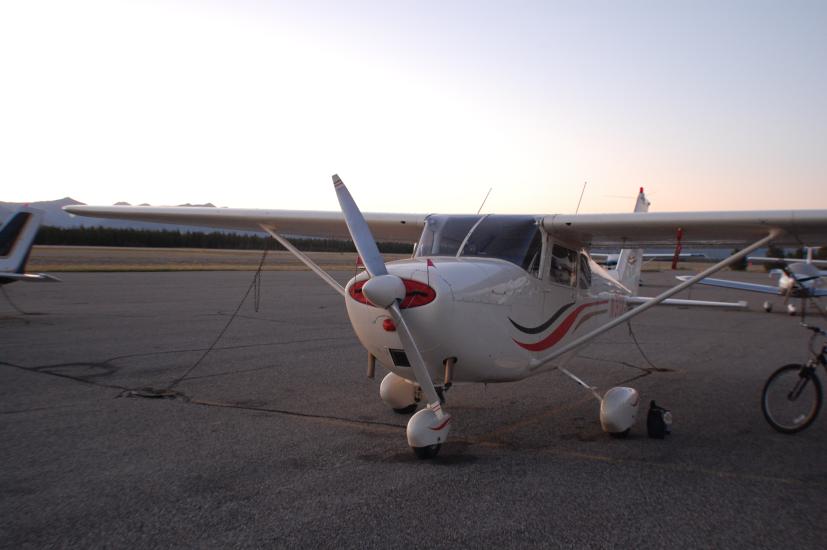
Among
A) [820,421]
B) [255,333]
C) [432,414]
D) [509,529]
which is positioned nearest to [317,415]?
[432,414]

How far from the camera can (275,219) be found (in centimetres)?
833

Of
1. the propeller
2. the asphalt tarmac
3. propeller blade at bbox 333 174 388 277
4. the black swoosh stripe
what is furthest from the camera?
the black swoosh stripe

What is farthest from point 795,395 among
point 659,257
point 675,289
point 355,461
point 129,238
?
point 129,238

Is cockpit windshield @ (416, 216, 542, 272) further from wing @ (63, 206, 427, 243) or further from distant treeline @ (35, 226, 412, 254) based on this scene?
distant treeline @ (35, 226, 412, 254)

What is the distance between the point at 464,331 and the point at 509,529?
1.85 meters

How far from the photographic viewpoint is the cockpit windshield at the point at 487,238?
6.26 m

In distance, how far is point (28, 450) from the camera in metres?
5.11

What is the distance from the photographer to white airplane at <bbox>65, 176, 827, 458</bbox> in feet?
16.6

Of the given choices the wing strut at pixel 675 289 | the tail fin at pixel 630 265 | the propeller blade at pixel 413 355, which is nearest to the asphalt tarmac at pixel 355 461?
the propeller blade at pixel 413 355

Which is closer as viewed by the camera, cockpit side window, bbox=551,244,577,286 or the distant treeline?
cockpit side window, bbox=551,244,577,286

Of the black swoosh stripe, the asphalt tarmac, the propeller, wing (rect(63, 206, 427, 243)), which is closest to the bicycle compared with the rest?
the asphalt tarmac

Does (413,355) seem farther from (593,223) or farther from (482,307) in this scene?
(593,223)

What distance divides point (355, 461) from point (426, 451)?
58cm

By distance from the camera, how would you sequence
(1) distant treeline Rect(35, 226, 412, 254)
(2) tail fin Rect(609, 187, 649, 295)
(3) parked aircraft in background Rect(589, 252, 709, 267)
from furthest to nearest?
(1) distant treeline Rect(35, 226, 412, 254) < (3) parked aircraft in background Rect(589, 252, 709, 267) < (2) tail fin Rect(609, 187, 649, 295)
